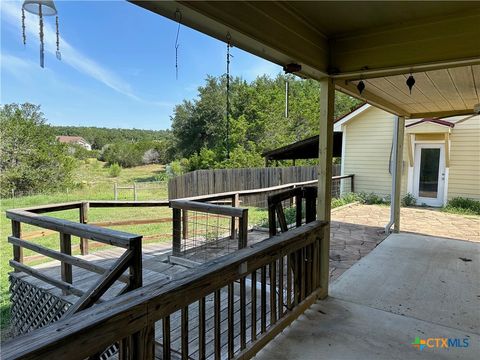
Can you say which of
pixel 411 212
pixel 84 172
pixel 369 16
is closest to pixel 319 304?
pixel 369 16

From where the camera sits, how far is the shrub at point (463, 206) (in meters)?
7.79

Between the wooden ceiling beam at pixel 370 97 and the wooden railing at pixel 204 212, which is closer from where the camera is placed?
the wooden ceiling beam at pixel 370 97

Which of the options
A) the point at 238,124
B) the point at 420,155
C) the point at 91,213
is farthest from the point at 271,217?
the point at 238,124

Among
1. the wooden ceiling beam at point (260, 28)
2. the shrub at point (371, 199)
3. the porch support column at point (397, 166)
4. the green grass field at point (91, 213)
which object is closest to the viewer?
the wooden ceiling beam at point (260, 28)

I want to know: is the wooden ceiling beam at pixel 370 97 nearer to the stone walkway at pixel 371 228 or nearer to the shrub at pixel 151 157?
the stone walkway at pixel 371 228

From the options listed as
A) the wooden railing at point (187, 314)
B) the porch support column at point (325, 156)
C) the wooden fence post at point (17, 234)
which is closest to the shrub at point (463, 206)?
the porch support column at point (325, 156)

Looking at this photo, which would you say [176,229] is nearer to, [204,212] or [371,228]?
[204,212]

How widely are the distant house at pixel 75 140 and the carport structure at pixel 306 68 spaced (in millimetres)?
15277

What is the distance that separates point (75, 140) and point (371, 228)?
17.8m

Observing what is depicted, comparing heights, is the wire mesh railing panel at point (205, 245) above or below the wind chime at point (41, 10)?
below

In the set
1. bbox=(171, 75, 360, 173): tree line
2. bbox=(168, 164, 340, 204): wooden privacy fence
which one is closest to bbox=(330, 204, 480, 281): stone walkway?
bbox=(168, 164, 340, 204): wooden privacy fence

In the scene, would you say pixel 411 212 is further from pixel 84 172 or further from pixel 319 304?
pixel 84 172

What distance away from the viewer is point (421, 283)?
3.40 meters

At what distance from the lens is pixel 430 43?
7.57ft
